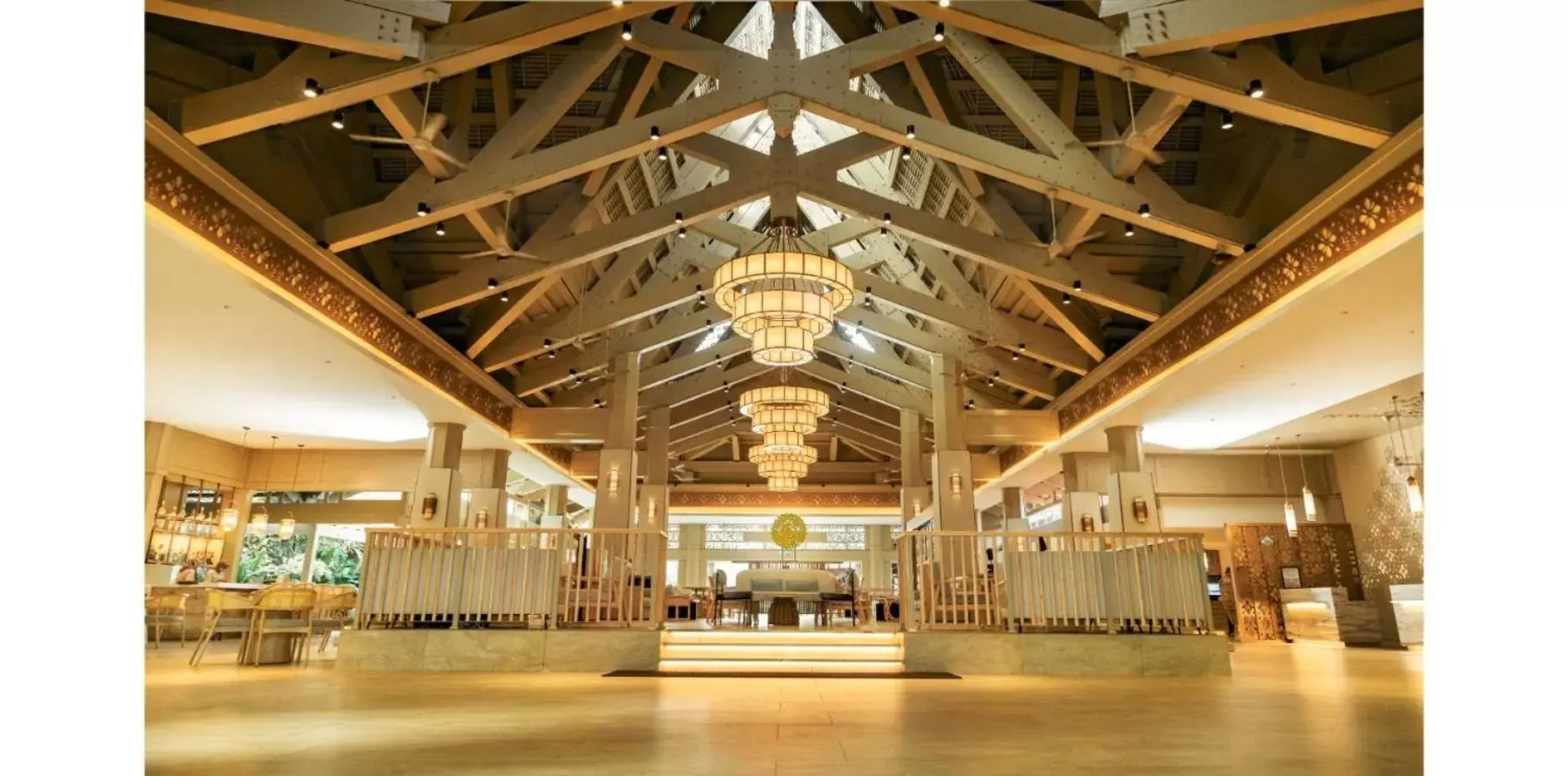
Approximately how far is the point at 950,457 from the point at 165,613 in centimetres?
1158

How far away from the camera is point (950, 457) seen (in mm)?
11891

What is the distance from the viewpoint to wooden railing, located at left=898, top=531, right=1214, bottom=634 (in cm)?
770

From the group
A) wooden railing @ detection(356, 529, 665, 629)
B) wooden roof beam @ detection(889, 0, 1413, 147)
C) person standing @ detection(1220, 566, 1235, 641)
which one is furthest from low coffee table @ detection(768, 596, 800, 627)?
wooden roof beam @ detection(889, 0, 1413, 147)

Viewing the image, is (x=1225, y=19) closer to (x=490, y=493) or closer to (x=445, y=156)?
(x=445, y=156)

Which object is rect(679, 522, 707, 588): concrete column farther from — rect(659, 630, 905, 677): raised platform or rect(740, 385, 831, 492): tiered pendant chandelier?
rect(659, 630, 905, 677): raised platform

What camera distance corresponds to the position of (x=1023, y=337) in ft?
34.8

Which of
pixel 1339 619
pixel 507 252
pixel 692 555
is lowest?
pixel 1339 619

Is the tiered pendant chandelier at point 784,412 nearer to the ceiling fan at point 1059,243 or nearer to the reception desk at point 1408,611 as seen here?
the ceiling fan at point 1059,243

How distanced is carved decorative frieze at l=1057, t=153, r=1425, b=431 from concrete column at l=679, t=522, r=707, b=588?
48.6 feet

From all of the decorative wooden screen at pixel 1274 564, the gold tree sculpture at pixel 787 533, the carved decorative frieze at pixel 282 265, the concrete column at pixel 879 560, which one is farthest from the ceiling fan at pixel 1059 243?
the concrete column at pixel 879 560

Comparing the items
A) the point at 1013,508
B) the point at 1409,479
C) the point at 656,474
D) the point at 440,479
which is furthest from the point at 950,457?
the point at 440,479

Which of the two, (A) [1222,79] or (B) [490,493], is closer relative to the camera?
(A) [1222,79]

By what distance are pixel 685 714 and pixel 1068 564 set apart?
5.04m

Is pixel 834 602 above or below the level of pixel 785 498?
below
